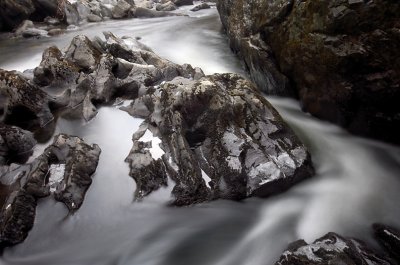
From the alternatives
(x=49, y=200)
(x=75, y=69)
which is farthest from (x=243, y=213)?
(x=75, y=69)

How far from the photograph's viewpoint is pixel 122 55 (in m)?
11.8

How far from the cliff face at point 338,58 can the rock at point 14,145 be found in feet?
22.2

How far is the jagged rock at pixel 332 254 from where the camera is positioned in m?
4.75

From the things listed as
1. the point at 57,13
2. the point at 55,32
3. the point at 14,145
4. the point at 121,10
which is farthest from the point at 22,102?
the point at 121,10

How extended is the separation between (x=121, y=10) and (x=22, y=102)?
16212mm

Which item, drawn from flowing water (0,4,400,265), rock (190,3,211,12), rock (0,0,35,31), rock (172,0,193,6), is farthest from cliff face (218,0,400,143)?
rock (172,0,193,6)

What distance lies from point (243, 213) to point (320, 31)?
Result: 15.3 feet

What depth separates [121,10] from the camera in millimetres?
23047

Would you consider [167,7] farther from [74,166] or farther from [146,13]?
[74,166]

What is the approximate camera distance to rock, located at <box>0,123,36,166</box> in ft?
24.6

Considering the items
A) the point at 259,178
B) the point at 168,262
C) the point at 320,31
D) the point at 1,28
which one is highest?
the point at 320,31

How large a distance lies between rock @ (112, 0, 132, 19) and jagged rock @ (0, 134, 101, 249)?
58.1ft

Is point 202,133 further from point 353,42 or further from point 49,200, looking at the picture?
point 353,42

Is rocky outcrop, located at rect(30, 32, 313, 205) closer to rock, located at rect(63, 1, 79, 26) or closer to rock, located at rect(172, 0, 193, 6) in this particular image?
rock, located at rect(63, 1, 79, 26)
